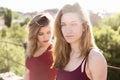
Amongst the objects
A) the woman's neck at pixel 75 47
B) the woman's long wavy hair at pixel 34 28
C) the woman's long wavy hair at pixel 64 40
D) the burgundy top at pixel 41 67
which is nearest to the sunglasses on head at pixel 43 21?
the woman's long wavy hair at pixel 34 28

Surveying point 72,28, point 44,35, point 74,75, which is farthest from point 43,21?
point 74,75

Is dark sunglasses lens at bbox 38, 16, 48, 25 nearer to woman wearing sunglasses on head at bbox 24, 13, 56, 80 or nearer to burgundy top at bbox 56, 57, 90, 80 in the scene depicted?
woman wearing sunglasses on head at bbox 24, 13, 56, 80

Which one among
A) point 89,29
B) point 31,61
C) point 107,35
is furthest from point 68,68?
point 107,35

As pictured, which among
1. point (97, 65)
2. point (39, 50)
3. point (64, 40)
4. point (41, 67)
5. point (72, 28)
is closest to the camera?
point (97, 65)

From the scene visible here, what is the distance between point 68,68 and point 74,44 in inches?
5.8

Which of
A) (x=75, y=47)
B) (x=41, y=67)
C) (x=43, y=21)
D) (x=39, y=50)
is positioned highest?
(x=43, y=21)

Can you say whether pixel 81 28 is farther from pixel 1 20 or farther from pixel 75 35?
pixel 1 20

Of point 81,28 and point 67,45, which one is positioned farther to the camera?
point 67,45

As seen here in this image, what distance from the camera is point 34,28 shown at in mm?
Answer: 2387

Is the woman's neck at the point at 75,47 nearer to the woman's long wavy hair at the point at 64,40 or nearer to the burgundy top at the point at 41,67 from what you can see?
the woman's long wavy hair at the point at 64,40

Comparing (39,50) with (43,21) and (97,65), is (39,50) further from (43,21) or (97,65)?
(97,65)

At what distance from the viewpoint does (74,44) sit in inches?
73.9

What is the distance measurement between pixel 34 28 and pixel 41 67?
0.95ft

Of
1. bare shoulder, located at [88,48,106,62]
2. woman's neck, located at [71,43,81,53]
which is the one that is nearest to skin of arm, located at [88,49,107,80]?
bare shoulder, located at [88,48,106,62]
